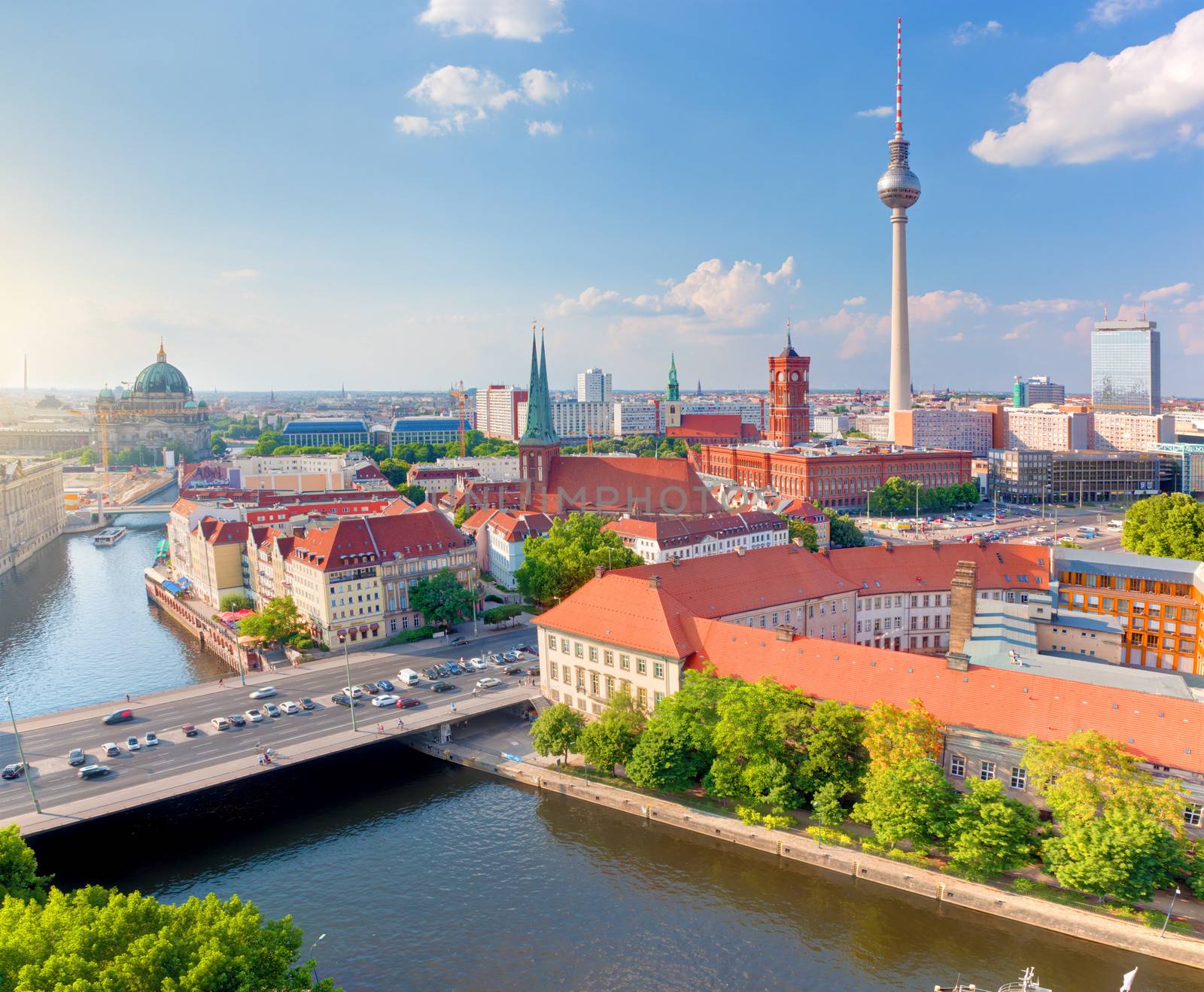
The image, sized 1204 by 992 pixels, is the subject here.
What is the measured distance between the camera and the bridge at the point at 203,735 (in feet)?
159

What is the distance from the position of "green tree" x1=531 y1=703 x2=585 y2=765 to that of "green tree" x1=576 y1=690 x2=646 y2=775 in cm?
86

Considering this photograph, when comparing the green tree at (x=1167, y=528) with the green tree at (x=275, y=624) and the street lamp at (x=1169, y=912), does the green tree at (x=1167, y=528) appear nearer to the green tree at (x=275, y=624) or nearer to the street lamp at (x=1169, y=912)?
the street lamp at (x=1169, y=912)

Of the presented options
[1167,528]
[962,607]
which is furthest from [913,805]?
[1167,528]

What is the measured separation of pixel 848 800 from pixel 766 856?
17.4 ft

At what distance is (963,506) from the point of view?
6836 inches

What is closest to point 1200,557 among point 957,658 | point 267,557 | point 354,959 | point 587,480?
point 957,658

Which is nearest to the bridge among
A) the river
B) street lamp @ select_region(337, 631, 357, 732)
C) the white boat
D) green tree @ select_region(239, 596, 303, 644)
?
street lamp @ select_region(337, 631, 357, 732)

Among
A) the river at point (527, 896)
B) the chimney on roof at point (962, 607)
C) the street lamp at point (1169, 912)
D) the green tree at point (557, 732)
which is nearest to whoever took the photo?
the street lamp at point (1169, 912)

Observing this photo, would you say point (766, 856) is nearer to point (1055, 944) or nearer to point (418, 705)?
point (1055, 944)

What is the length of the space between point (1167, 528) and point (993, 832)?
65916 millimetres

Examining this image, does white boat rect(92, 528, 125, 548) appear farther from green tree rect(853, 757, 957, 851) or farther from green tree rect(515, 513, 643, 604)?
green tree rect(853, 757, 957, 851)

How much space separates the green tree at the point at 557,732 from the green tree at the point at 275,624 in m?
33.5

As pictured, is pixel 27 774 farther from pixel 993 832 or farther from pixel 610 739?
pixel 993 832

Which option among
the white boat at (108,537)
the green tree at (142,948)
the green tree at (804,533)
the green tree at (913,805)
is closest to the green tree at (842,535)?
the green tree at (804,533)
